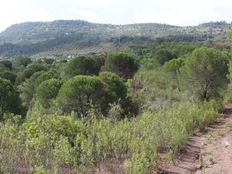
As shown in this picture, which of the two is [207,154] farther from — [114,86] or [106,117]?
[114,86]

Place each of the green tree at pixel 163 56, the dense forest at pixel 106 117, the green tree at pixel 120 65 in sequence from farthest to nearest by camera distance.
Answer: the green tree at pixel 163 56, the green tree at pixel 120 65, the dense forest at pixel 106 117

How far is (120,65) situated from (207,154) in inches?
1476

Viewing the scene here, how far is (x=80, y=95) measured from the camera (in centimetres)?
2809

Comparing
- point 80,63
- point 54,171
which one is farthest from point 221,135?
point 80,63

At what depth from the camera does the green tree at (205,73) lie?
33469 millimetres

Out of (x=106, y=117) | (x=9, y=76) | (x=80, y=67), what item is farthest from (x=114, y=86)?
(x=9, y=76)

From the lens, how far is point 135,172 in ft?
34.8

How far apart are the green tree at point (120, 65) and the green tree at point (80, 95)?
24.5 m

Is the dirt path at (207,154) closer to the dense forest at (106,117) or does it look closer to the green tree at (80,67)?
the dense forest at (106,117)

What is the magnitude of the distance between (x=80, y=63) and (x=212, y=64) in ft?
67.8

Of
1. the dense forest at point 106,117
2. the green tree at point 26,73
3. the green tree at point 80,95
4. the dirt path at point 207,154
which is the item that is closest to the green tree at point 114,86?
the dense forest at point 106,117

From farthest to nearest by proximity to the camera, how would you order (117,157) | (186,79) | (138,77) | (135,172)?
1. (138,77)
2. (186,79)
3. (117,157)
4. (135,172)

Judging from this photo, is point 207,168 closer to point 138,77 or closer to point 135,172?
point 135,172

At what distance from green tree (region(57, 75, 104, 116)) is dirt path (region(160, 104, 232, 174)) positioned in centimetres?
769
